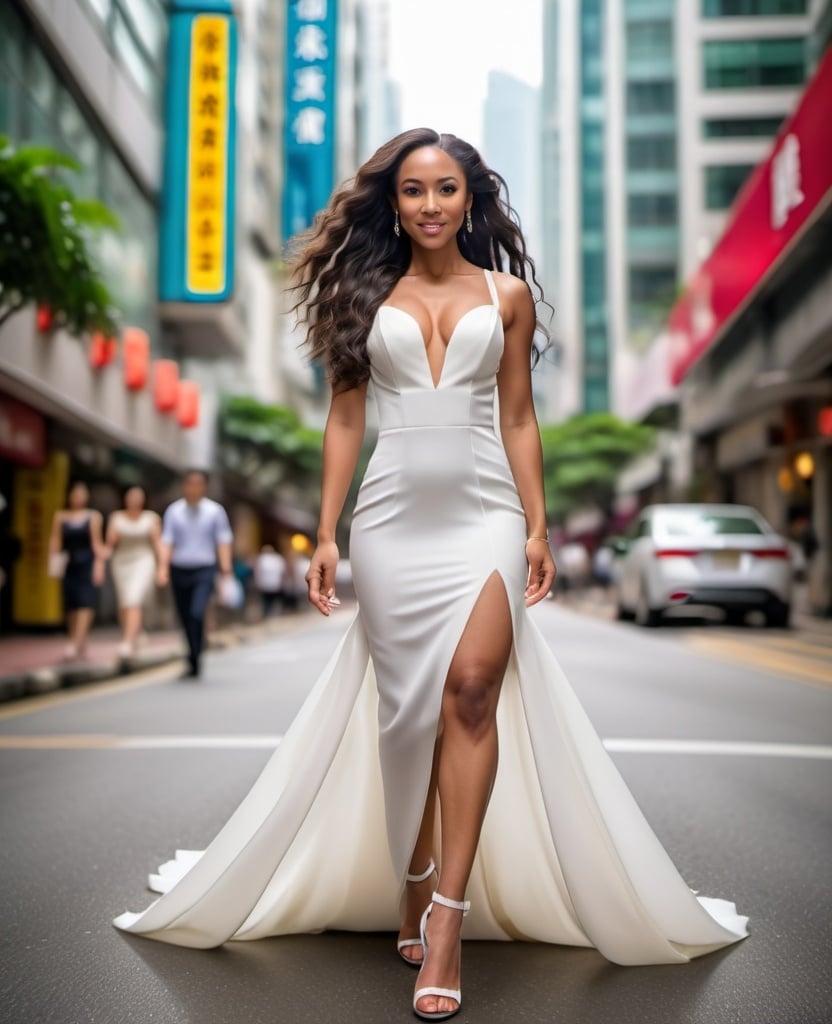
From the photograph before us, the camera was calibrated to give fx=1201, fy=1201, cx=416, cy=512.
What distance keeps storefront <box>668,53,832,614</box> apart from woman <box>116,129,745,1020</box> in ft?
48.8

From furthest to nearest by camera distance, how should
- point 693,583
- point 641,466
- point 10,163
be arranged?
1. point 641,466
2. point 693,583
3. point 10,163

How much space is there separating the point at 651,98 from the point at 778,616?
57.7 metres

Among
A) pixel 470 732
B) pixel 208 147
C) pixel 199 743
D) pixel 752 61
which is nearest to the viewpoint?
pixel 470 732


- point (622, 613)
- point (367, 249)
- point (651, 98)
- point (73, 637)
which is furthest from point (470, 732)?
point (651, 98)

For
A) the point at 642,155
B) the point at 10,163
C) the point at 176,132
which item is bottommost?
the point at 10,163

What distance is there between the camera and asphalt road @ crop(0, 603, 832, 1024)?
245 centimetres

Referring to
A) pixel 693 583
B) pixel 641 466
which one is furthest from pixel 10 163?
pixel 641 466

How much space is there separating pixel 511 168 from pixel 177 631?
55.4 feet

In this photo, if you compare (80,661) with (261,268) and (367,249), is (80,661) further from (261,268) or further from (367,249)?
(261,268)

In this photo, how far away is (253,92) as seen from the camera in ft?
122

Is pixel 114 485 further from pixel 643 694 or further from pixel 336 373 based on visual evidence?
pixel 336 373

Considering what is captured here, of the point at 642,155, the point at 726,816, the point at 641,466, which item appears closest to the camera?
the point at 726,816

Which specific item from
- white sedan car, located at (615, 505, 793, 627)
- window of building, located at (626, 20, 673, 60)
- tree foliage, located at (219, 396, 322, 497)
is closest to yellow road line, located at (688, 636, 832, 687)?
white sedan car, located at (615, 505, 793, 627)

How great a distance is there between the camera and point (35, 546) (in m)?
17.9
